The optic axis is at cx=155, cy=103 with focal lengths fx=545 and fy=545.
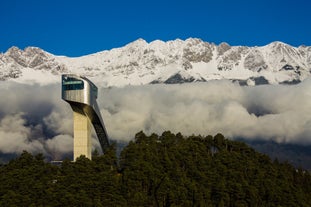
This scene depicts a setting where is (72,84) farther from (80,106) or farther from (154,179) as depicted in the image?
(154,179)

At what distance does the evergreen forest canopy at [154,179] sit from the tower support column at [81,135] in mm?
2793

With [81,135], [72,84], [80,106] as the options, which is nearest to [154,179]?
[81,135]

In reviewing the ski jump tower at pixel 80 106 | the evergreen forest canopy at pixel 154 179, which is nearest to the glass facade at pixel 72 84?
the ski jump tower at pixel 80 106

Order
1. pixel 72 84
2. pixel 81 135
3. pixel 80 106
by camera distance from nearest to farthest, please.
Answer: pixel 72 84 < pixel 81 135 < pixel 80 106

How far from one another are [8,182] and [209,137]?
4838 centimetres

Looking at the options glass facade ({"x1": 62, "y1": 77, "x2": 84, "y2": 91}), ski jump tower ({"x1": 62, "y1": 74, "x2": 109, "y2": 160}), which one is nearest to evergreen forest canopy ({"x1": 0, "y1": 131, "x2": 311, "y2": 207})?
ski jump tower ({"x1": 62, "y1": 74, "x2": 109, "y2": 160})

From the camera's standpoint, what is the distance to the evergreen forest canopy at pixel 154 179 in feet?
305

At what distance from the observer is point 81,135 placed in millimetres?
105750

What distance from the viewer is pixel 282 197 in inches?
4149

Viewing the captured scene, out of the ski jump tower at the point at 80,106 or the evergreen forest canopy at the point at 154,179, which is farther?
the ski jump tower at the point at 80,106

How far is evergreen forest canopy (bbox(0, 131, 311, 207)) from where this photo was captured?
92875mm

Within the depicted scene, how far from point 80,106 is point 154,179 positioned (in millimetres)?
20277

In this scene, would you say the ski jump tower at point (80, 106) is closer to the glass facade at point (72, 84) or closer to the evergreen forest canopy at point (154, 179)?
the glass facade at point (72, 84)

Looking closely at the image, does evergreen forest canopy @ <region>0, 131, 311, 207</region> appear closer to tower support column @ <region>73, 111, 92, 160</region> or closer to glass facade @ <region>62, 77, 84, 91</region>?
tower support column @ <region>73, 111, 92, 160</region>
